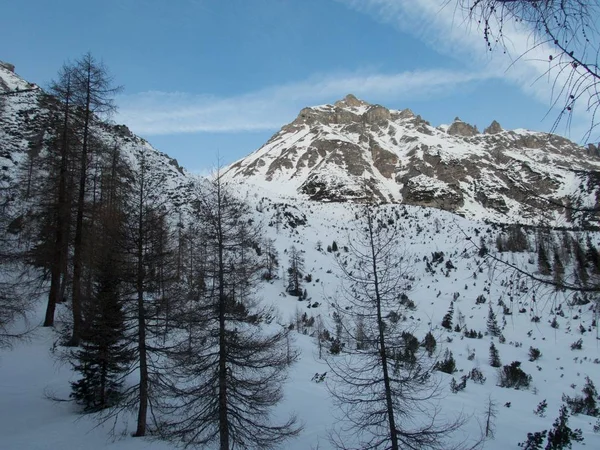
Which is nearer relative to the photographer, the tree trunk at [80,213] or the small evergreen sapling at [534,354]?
the tree trunk at [80,213]

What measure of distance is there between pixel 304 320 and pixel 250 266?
21100 millimetres

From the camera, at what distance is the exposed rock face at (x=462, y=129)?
17650 cm

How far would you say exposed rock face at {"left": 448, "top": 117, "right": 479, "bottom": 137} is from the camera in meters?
176

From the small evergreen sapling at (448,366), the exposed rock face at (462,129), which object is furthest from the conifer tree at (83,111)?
the exposed rock face at (462,129)

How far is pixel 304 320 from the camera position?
29.4m

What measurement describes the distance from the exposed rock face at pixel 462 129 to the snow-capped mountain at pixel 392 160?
1.60 ft

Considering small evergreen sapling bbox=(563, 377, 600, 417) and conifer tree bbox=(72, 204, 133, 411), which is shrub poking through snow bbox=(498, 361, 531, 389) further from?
conifer tree bbox=(72, 204, 133, 411)

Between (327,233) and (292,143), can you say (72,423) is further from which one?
(292,143)

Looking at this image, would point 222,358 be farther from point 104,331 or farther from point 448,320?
point 448,320

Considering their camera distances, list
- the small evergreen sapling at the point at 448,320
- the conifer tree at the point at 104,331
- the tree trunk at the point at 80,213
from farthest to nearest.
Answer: the small evergreen sapling at the point at 448,320 < the tree trunk at the point at 80,213 < the conifer tree at the point at 104,331

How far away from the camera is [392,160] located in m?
126

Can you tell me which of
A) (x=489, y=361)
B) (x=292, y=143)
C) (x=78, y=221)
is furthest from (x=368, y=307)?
(x=292, y=143)

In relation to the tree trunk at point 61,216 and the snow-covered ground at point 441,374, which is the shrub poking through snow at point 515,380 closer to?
the snow-covered ground at point 441,374

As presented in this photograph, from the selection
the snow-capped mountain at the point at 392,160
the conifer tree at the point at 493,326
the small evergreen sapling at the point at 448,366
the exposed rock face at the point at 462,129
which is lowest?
the small evergreen sapling at the point at 448,366
